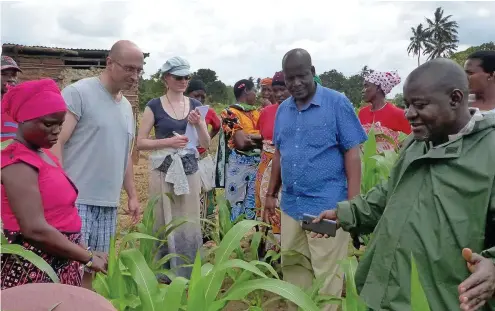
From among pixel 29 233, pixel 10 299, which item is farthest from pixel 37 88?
pixel 10 299

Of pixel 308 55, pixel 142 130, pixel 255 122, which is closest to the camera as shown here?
pixel 308 55

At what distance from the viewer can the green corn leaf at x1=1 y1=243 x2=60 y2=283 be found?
1.73 metres

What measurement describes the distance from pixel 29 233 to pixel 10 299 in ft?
3.27

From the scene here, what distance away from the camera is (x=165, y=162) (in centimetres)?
346

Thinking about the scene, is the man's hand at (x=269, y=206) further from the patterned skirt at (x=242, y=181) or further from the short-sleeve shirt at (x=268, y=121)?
the patterned skirt at (x=242, y=181)

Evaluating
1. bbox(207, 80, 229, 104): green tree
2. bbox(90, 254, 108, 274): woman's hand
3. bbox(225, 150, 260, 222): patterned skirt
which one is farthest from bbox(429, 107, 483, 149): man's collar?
bbox(207, 80, 229, 104): green tree

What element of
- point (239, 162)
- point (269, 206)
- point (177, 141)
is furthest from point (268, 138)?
point (269, 206)

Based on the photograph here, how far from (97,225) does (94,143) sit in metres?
0.42

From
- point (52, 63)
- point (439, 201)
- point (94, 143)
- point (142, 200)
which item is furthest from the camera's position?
point (52, 63)

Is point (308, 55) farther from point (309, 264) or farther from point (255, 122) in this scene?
point (255, 122)

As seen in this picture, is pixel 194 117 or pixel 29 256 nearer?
pixel 29 256

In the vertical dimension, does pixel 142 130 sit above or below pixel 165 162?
above

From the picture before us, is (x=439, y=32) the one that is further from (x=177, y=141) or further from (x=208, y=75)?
(x=177, y=141)

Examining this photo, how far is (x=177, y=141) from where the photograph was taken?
3.37 metres
